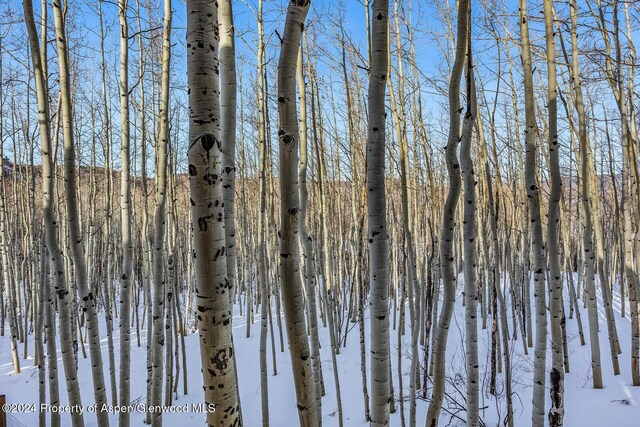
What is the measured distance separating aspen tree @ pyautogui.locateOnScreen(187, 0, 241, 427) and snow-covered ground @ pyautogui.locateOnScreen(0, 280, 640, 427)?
3365 millimetres

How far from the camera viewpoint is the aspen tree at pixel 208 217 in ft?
3.31

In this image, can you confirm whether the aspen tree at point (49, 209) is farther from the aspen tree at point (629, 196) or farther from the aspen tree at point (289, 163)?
the aspen tree at point (629, 196)

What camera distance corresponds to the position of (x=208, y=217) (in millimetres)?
1012

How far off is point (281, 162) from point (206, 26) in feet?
1.43

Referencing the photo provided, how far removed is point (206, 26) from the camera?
1.07 metres

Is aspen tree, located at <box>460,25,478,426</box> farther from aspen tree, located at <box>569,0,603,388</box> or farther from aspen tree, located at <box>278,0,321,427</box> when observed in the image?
aspen tree, located at <box>569,0,603,388</box>

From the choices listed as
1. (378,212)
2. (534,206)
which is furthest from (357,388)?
(378,212)

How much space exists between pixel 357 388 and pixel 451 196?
3980 mm

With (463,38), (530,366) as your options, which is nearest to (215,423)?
(463,38)

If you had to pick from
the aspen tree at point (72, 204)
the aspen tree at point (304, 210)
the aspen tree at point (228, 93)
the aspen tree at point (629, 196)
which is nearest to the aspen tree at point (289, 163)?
the aspen tree at point (228, 93)

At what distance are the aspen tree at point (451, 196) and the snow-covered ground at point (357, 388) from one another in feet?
7.12

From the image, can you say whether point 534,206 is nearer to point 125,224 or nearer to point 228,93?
point 228,93

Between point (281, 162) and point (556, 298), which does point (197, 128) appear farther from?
point (556, 298)

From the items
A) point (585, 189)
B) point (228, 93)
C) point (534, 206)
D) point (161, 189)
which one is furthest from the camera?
point (585, 189)
